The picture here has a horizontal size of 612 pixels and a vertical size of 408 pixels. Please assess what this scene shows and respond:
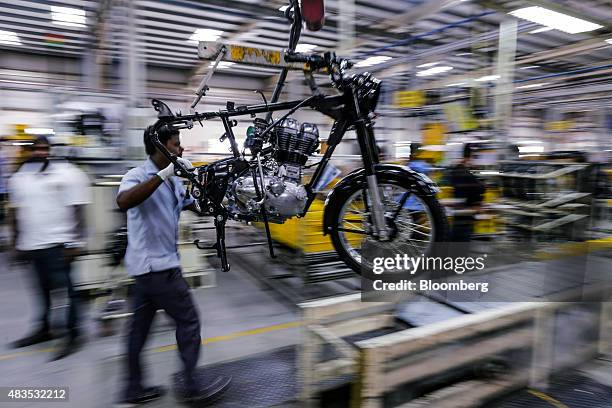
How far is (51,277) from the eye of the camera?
9.68 feet

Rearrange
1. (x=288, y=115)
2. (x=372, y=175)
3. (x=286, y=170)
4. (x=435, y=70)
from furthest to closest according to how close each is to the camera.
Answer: (x=435, y=70) → (x=286, y=170) → (x=288, y=115) → (x=372, y=175)

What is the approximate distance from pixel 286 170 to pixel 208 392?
146cm

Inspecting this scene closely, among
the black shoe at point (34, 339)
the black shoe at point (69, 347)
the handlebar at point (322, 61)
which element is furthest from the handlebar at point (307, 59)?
the black shoe at point (34, 339)

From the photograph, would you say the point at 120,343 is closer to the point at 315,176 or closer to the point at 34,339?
the point at 34,339

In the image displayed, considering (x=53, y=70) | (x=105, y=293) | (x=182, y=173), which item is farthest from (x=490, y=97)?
(x=53, y=70)

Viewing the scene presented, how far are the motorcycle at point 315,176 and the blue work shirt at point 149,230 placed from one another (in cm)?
20

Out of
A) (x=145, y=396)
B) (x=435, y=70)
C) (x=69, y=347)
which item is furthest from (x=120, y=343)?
(x=435, y=70)

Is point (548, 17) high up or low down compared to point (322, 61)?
up

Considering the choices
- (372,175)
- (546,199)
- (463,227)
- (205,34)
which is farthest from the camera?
(205,34)

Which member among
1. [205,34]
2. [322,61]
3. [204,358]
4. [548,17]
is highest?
[205,34]

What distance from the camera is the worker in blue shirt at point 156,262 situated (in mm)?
2043

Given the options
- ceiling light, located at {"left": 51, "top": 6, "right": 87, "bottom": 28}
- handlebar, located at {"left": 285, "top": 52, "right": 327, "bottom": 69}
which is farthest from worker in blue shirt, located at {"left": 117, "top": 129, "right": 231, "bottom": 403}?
ceiling light, located at {"left": 51, "top": 6, "right": 87, "bottom": 28}

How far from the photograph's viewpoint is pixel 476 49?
5090 millimetres

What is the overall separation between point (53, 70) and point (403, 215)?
402 inches
